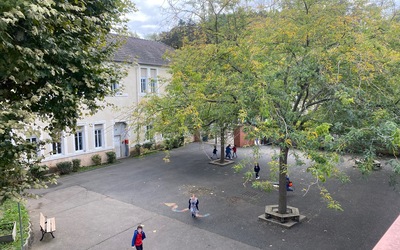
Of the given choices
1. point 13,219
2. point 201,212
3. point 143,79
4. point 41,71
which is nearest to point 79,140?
point 143,79

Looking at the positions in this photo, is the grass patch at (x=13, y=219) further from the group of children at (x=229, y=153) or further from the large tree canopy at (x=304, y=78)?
the group of children at (x=229, y=153)

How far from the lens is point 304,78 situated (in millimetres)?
10047

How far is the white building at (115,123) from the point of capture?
2080 centimetres

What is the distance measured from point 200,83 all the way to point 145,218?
20.2 feet

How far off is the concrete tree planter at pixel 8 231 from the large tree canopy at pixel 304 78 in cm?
625

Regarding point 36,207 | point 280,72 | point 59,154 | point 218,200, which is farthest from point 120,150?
point 280,72

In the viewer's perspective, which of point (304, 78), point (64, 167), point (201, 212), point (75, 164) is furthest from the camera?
point (75, 164)

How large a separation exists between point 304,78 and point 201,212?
719cm

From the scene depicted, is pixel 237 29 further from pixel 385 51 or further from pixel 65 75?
pixel 65 75

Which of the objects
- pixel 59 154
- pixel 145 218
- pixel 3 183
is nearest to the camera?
pixel 3 183

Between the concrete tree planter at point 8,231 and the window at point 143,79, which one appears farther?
the window at point 143,79

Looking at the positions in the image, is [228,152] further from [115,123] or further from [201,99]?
[201,99]

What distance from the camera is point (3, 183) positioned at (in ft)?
19.7

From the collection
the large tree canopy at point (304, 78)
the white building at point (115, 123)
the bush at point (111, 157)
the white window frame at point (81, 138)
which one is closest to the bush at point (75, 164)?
the white building at point (115, 123)
